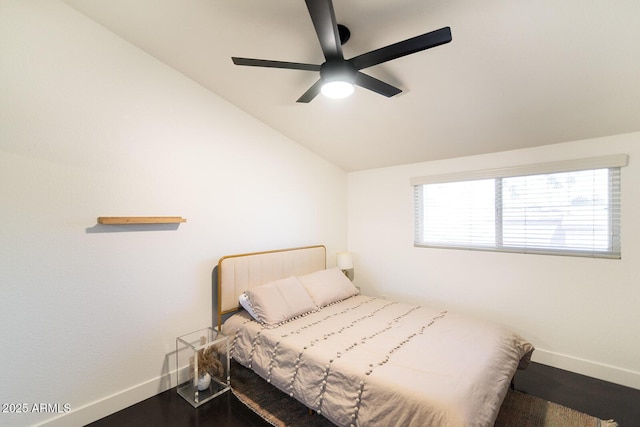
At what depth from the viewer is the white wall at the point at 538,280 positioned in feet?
7.64

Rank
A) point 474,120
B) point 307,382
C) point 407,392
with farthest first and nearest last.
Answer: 1. point 474,120
2. point 307,382
3. point 407,392

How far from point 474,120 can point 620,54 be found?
0.93 meters

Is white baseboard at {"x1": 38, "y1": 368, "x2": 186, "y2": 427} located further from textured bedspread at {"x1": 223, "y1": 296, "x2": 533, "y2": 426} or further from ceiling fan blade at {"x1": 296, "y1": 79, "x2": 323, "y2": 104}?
ceiling fan blade at {"x1": 296, "y1": 79, "x2": 323, "y2": 104}

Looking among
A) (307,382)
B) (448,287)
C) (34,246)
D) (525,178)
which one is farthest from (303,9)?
(448,287)

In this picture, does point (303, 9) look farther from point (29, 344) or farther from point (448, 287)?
point (448, 287)

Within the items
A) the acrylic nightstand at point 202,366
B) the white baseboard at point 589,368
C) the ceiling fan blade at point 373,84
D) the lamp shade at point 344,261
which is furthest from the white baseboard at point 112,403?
the white baseboard at point 589,368

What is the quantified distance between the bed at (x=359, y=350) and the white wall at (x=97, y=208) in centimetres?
46

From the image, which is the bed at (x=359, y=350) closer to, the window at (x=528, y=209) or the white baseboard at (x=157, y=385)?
the white baseboard at (x=157, y=385)

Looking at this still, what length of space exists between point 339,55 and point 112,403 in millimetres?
2818

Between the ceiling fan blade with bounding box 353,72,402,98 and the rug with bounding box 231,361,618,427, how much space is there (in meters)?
2.29

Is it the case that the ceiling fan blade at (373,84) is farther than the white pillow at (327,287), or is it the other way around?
the white pillow at (327,287)

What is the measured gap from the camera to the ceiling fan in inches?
49.6

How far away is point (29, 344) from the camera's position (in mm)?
1736

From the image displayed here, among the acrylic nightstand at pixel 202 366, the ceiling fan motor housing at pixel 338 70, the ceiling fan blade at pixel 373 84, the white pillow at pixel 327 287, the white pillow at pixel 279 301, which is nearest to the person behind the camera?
the ceiling fan motor housing at pixel 338 70
